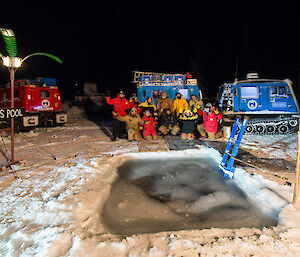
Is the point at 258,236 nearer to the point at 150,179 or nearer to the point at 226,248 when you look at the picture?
the point at 226,248

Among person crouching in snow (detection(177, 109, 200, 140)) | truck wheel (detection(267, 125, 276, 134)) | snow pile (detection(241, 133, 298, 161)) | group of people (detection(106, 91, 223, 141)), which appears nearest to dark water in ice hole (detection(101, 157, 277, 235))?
snow pile (detection(241, 133, 298, 161))

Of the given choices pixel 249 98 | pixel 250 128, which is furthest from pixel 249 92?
pixel 250 128

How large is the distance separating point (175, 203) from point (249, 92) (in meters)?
6.54

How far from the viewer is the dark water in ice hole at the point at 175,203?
2.40 m

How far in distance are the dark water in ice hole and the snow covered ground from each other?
7.2 inches

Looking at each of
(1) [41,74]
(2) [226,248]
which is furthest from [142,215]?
(1) [41,74]

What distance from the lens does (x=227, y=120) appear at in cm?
743

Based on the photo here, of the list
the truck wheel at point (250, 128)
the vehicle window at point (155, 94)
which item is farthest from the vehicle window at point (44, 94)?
the truck wheel at point (250, 128)

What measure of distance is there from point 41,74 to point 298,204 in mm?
25181

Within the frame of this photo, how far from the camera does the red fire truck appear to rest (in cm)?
838

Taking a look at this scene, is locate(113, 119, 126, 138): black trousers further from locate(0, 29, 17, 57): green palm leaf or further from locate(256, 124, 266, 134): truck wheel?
locate(256, 124, 266, 134): truck wheel

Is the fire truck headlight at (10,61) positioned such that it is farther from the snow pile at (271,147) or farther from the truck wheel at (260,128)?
the truck wheel at (260,128)

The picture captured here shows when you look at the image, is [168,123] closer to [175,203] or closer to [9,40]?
[175,203]

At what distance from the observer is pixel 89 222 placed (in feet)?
7.70
